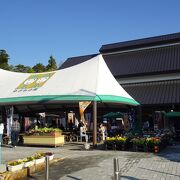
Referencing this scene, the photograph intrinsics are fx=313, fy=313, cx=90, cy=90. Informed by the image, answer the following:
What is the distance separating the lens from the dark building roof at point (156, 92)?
77.6ft

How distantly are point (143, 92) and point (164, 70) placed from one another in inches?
120

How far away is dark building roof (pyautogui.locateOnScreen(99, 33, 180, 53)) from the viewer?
30.4 meters

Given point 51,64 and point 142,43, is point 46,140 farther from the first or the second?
point 51,64

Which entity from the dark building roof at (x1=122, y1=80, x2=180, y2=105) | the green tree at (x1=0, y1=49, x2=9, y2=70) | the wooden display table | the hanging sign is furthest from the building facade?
the green tree at (x1=0, y1=49, x2=9, y2=70)

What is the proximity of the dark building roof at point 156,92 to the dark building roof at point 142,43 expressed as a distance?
540 cm

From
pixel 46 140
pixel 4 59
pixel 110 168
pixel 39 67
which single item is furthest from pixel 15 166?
pixel 39 67

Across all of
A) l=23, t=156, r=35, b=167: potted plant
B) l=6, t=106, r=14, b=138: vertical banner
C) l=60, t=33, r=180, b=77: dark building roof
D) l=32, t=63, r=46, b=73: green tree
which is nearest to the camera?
l=23, t=156, r=35, b=167: potted plant

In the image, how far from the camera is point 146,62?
98.0ft

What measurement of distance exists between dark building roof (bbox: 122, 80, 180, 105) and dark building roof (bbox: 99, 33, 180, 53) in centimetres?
540

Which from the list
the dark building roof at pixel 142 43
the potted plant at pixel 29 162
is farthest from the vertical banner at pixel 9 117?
the dark building roof at pixel 142 43

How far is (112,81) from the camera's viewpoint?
1919cm

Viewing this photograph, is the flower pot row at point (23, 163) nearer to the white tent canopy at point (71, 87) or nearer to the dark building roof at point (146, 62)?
the white tent canopy at point (71, 87)

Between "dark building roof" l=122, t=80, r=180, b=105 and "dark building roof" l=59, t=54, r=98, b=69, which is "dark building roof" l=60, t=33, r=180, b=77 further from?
"dark building roof" l=59, t=54, r=98, b=69

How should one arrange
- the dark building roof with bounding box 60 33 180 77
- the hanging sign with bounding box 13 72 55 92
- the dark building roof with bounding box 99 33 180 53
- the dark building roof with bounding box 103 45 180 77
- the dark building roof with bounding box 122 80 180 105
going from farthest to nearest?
the dark building roof with bounding box 99 33 180 53 < the dark building roof with bounding box 60 33 180 77 < the dark building roof with bounding box 103 45 180 77 < the dark building roof with bounding box 122 80 180 105 < the hanging sign with bounding box 13 72 55 92
